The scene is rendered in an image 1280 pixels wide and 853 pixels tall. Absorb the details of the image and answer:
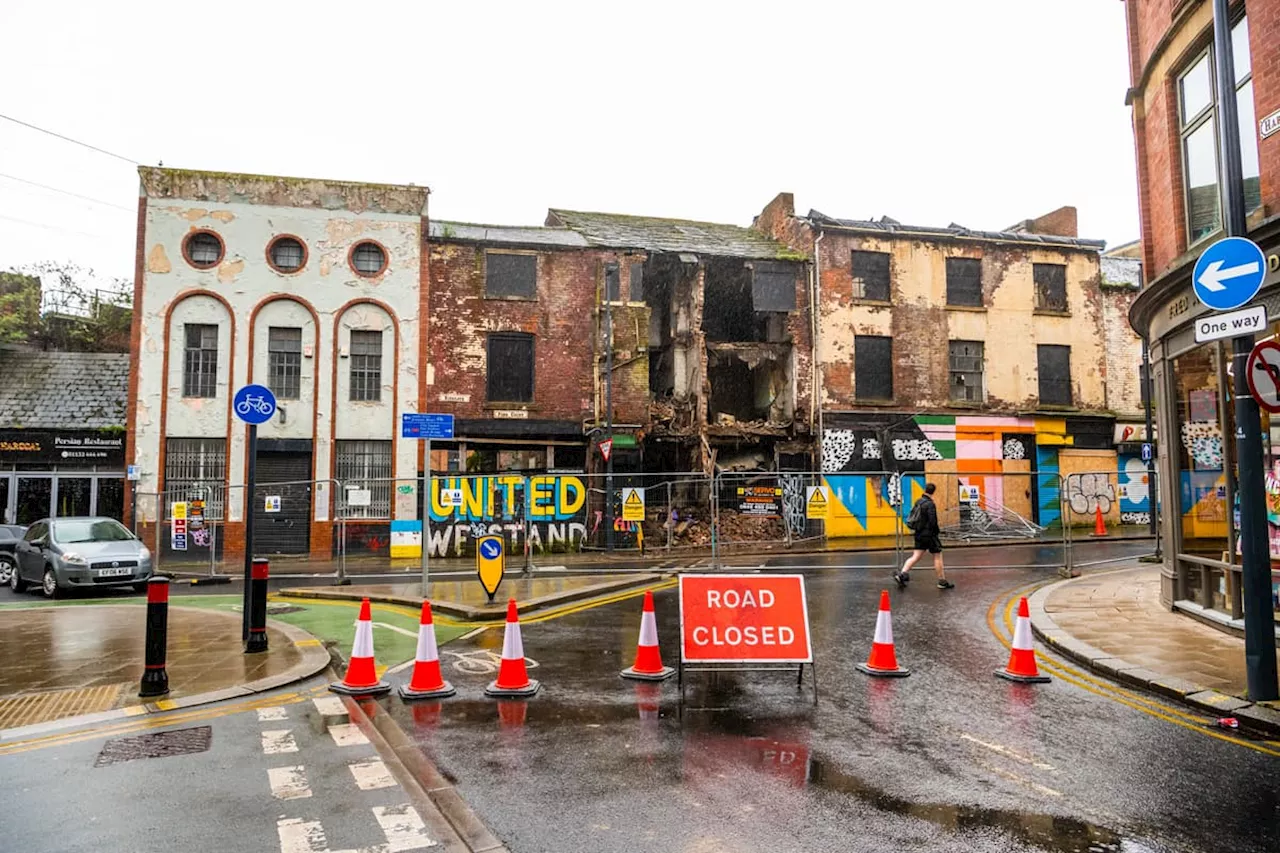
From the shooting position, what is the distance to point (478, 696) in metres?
7.02

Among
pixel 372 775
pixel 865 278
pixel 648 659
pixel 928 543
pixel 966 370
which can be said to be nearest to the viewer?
pixel 372 775

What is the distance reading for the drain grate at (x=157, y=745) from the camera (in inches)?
213

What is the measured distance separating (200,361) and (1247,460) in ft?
83.1

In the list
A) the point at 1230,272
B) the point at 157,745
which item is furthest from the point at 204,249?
the point at 1230,272

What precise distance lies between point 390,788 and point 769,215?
29.4 metres

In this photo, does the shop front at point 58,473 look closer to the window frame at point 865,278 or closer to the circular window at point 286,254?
the circular window at point 286,254

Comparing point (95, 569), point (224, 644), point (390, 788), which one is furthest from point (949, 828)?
point (95, 569)

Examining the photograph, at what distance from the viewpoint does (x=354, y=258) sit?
25422 mm

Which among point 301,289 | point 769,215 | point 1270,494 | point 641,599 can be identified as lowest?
point 641,599

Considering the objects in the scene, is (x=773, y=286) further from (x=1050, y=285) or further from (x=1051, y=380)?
(x=1051, y=380)

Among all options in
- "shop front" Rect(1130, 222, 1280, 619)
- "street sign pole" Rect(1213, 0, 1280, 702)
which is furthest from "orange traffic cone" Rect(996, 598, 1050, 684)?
"shop front" Rect(1130, 222, 1280, 619)

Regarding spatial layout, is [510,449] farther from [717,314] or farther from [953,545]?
[953,545]

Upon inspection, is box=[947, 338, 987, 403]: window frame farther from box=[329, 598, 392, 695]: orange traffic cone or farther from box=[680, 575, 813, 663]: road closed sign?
box=[329, 598, 392, 695]: orange traffic cone

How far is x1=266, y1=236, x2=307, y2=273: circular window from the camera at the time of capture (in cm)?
2492
